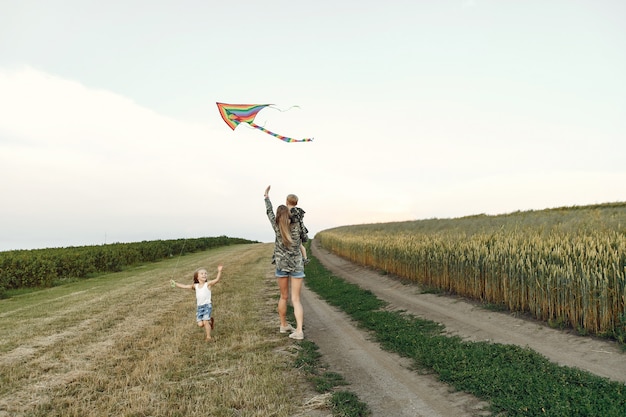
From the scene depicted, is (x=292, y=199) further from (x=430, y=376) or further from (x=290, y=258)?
(x=430, y=376)

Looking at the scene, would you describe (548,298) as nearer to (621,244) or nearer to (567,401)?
(621,244)

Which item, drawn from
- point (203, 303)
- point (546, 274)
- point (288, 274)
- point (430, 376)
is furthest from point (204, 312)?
point (546, 274)

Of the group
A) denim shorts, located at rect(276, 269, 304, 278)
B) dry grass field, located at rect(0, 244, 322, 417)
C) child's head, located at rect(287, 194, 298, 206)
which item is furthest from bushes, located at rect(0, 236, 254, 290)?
child's head, located at rect(287, 194, 298, 206)

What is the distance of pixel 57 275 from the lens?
84.4ft

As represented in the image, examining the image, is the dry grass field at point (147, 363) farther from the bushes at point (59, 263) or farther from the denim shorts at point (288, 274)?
the bushes at point (59, 263)

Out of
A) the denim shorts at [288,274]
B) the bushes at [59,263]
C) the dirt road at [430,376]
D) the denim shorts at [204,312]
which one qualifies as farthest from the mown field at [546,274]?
the bushes at [59,263]

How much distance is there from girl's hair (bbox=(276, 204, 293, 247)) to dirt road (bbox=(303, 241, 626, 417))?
2389 mm

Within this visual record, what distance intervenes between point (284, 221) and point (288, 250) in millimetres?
701

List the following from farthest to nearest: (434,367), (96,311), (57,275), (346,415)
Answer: (57,275) < (96,311) < (434,367) < (346,415)

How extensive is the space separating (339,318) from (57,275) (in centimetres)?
2130

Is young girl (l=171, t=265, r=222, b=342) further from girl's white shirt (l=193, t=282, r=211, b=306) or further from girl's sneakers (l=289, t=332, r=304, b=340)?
girl's sneakers (l=289, t=332, r=304, b=340)

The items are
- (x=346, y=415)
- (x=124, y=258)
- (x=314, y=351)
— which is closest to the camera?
(x=346, y=415)

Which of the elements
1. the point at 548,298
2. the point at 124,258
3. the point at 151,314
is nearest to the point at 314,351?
the point at 548,298

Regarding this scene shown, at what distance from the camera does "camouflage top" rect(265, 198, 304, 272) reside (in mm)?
9266
